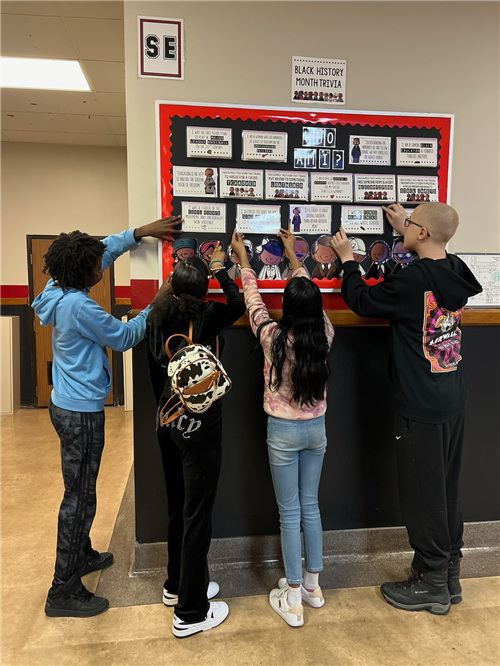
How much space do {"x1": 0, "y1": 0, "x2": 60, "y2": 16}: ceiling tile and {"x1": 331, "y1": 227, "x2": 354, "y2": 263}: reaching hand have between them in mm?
2011

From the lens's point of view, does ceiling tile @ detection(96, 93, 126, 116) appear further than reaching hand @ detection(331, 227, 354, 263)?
Yes

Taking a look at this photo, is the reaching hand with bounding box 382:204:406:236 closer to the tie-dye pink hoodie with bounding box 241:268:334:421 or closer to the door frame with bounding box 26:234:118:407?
the tie-dye pink hoodie with bounding box 241:268:334:421

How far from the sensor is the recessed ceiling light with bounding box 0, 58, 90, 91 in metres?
2.86

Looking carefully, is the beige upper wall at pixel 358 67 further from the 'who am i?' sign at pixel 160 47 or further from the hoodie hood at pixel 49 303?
the hoodie hood at pixel 49 303

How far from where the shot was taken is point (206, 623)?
5.14ft

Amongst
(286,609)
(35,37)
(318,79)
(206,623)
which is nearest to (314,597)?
(286,609)

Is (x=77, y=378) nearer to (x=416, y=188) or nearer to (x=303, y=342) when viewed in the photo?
(x=303, y=342)

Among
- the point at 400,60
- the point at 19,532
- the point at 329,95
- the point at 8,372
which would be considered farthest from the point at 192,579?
the point at 8,372

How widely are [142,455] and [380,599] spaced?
3.99 feet

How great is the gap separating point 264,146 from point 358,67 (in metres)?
0.58

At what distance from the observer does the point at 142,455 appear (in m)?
1.91

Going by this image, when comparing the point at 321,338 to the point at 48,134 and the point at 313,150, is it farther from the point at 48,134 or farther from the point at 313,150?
the point at 48,134

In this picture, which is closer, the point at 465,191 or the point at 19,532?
the point at 465,191

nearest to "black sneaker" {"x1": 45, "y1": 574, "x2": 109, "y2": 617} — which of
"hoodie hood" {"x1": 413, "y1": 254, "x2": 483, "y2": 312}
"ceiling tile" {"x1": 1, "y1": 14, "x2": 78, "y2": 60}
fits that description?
"hoodie hood" {"x1": 413, "y1": 254, "x2": 483, "y2": 312}
